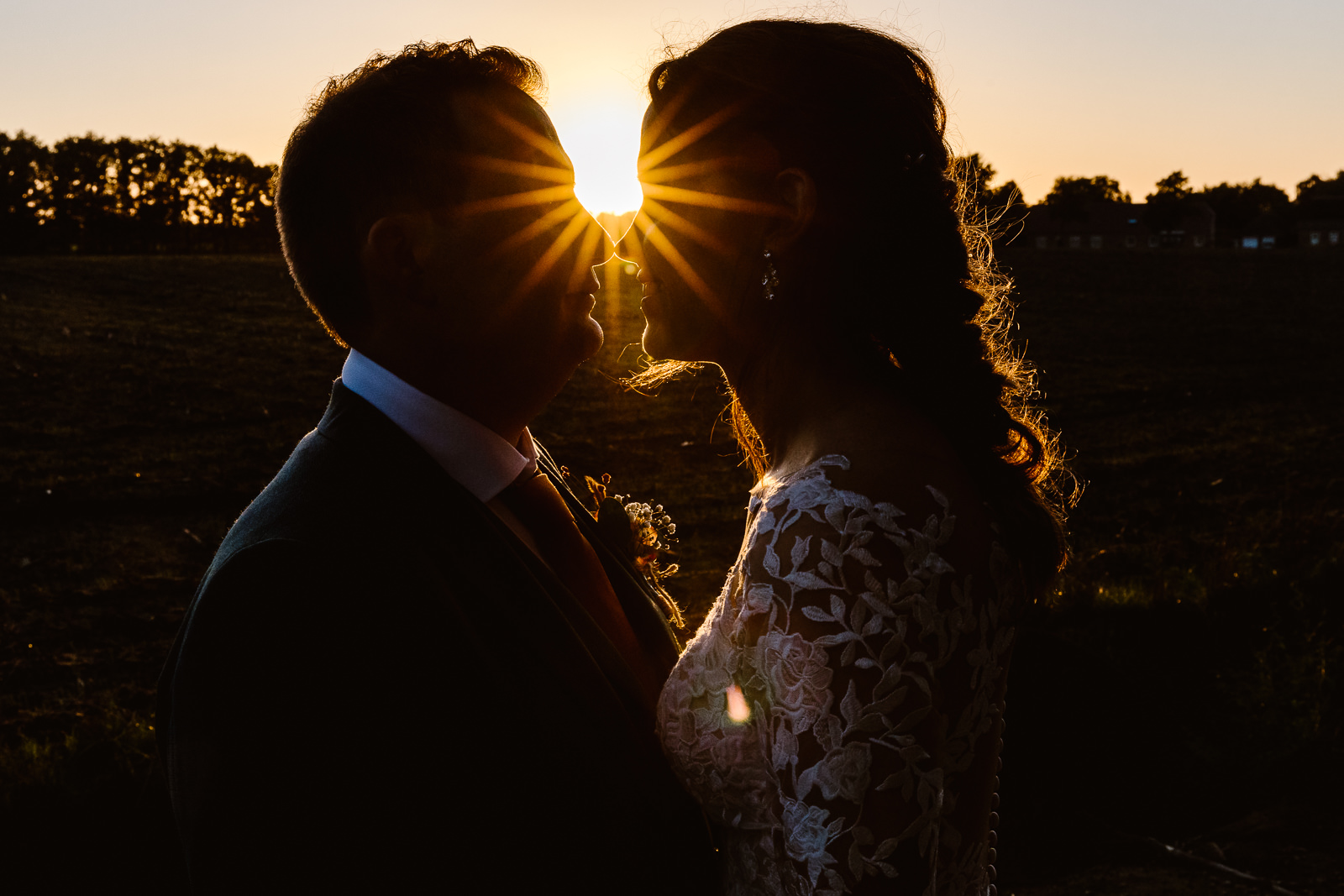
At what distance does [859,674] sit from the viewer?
6.23ft

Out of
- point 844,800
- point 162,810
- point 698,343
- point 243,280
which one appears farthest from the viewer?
point 243,280

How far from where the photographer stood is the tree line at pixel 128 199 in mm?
65312

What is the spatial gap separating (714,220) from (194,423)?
56.0ft

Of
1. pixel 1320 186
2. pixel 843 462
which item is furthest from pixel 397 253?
pixel 1320 186

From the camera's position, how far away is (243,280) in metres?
39.5

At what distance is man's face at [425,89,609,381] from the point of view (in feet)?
7.65

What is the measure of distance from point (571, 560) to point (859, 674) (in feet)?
3.26

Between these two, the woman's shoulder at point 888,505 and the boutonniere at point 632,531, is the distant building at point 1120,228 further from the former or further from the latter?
the woman's shoulder at point 888,505

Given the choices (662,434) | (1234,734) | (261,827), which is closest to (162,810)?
(261,827)

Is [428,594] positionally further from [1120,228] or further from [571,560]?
[1120,228]

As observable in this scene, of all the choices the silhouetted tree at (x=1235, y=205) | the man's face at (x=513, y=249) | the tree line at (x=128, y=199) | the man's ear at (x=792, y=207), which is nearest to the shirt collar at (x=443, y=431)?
the man's face at (x=513, y=249)

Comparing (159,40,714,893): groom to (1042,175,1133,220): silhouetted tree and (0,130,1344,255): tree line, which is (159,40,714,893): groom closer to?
(0,130,1344,255): tree line

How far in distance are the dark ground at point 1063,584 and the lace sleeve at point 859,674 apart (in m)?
3.40

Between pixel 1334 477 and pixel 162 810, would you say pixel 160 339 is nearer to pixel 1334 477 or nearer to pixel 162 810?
pixel 162 810
